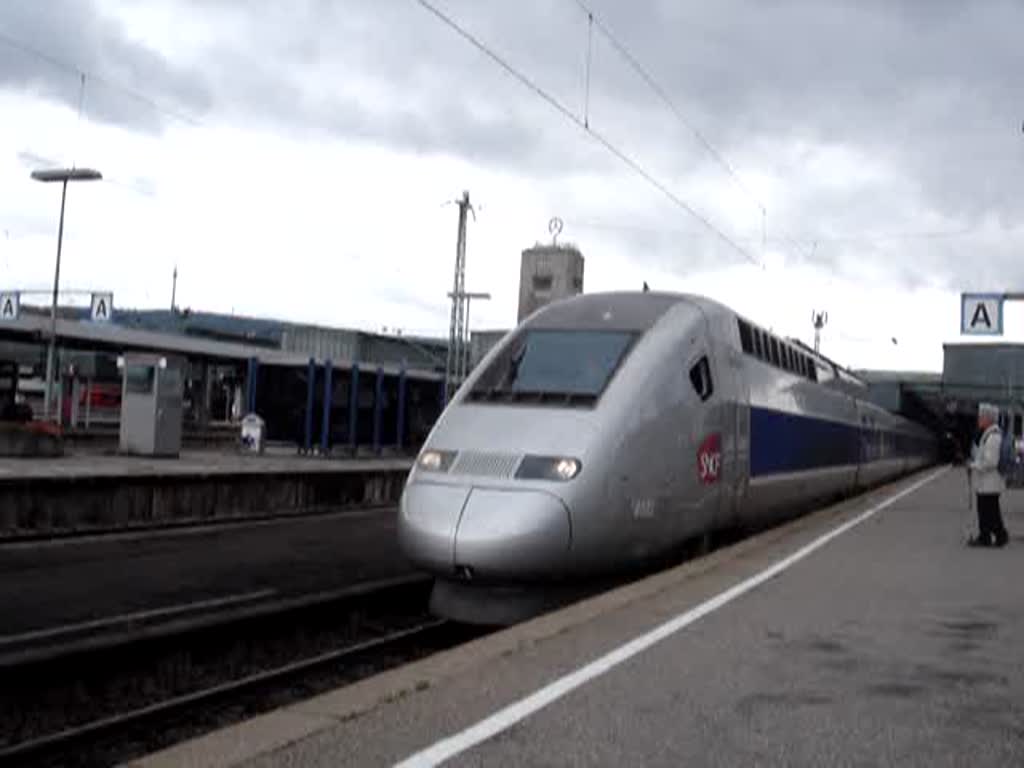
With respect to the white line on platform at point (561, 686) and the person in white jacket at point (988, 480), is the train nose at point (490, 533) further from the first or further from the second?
the person in white jacket at point (988, 480)

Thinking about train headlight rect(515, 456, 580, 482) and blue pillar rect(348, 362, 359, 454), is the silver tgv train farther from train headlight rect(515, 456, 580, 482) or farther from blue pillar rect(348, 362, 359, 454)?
blue pillar rect(348, 362, 359, 454)

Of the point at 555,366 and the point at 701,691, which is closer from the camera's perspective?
the point at 701,691

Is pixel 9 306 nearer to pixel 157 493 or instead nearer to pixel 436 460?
pixel 157 493

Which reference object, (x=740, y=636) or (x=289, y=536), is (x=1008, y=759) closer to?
(x=740, y=636)

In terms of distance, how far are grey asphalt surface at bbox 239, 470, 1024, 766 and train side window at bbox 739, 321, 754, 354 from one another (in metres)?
4.23

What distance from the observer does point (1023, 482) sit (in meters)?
34.9

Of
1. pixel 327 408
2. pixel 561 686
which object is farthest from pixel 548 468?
pixel 327 408

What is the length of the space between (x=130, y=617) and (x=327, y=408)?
2055cm

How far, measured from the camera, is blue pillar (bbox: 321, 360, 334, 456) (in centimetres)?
3047

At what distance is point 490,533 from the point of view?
365 inches

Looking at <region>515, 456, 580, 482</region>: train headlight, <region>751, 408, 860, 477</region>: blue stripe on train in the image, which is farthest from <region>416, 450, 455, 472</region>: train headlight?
<region>751, 408, 860, 477</region>: blue stripe on train

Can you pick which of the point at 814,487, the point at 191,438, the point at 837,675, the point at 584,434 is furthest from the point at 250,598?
the point at 191,438

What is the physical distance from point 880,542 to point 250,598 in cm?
775

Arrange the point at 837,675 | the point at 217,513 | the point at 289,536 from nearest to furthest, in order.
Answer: the point at 837,675, the point at 289,536, the point at 217,513
